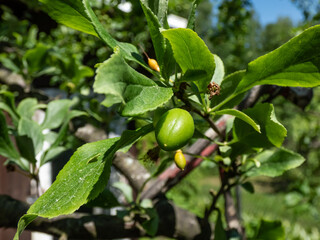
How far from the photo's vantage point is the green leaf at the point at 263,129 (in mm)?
458

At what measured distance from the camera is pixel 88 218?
2.84 feet

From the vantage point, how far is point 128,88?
0.37 meters

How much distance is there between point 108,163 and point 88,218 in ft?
1.63

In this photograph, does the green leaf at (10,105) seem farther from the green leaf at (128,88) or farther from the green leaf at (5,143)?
the green leaf at (128,88)

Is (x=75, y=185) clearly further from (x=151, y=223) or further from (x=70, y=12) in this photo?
(x=151, y=223)

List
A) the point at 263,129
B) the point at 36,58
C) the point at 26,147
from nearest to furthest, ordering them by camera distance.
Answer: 1. the point at 263,129
2. the point at 26,147
3. the point at 36,58

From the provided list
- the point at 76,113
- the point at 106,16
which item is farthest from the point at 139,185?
the point at 106,16

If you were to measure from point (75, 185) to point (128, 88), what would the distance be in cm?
17

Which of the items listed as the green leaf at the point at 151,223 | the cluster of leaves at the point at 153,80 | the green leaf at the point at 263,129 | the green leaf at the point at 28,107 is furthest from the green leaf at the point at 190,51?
the green leaf at the point at 28,107

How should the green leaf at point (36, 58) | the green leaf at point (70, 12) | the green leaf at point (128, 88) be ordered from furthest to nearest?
1. the green leaf at point (36, 58)
2. the green leaf at point (70, 12)
3. the green leaf at point (128, 88)

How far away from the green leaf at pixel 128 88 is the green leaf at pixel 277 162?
0.46 meters

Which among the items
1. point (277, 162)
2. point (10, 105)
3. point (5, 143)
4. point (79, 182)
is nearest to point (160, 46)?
point (79, 182)

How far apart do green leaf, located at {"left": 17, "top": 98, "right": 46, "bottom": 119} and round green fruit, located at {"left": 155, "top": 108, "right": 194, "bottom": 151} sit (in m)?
0.74

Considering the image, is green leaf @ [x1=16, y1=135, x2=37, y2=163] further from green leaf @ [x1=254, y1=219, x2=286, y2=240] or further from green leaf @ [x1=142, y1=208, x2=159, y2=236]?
green leaf @ [x1=254, y1=219, x2=286, y2=240]
